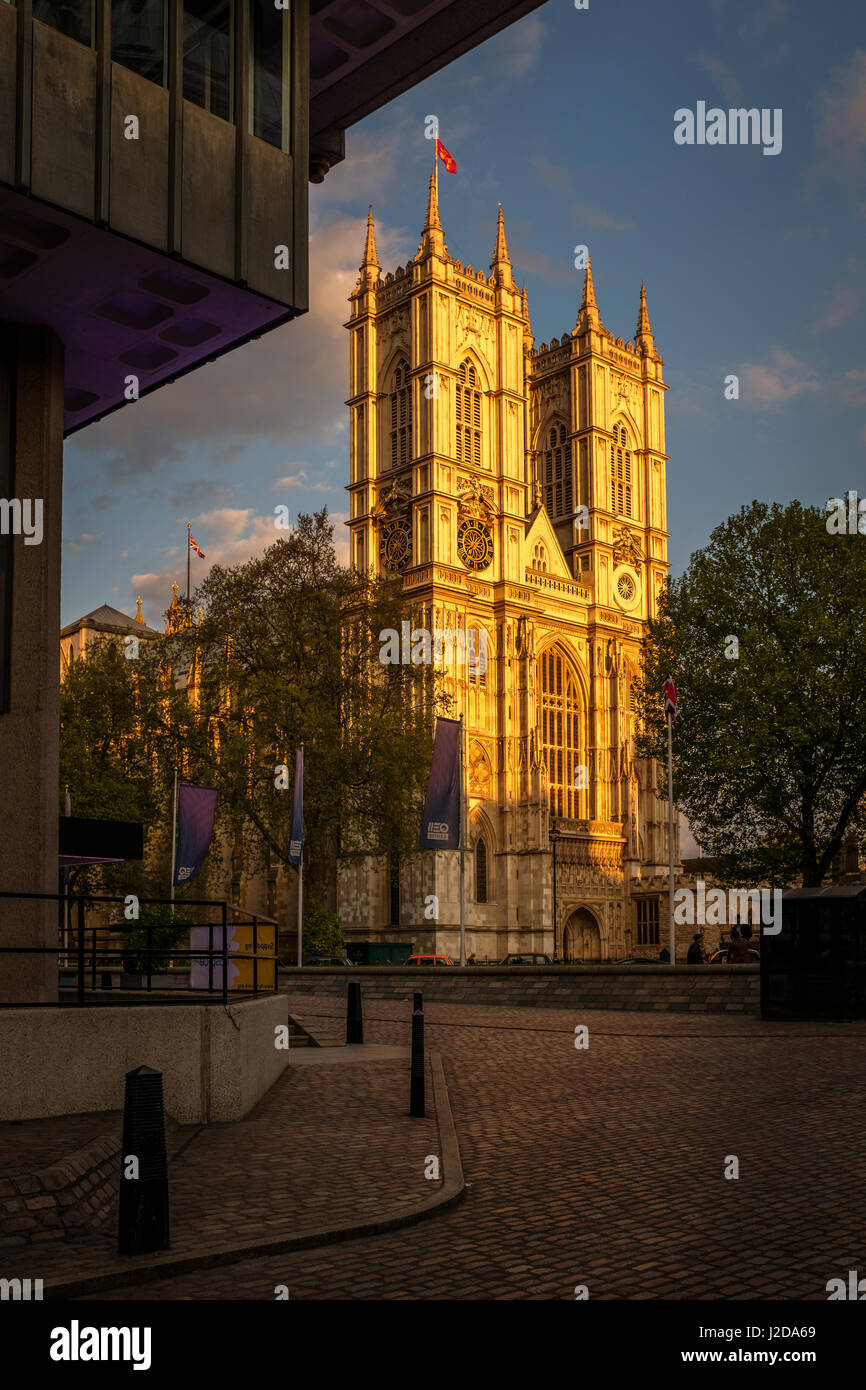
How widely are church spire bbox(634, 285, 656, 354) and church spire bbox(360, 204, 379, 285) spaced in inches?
781

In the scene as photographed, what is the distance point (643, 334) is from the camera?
293 ft

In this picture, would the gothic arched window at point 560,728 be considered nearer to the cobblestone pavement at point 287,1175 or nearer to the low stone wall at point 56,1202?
the cobblestone pavement at point 287,1175

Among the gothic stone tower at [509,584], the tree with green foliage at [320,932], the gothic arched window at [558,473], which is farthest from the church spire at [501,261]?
the tree with green foliage at [320,932]

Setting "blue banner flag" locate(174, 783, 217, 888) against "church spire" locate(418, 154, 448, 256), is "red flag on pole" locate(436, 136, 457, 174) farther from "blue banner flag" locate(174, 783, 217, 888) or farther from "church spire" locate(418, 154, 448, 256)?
"blue banner flag" locate(174, 783, 217, 888)

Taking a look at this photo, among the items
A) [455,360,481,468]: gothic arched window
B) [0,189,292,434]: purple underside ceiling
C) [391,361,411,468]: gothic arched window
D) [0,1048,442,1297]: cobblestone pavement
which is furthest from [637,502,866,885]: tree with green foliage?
[391,361,411,468]: gothic arched window

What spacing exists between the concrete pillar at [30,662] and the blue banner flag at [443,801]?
17235mm

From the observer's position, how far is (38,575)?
13.2 metres

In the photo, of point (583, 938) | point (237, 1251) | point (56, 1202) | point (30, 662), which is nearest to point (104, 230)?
point (30, 662)

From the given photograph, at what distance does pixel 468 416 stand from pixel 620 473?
46.6 feet

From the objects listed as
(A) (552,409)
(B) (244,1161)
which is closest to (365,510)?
(A) (552,409)

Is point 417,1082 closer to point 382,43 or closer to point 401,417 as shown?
point 382,43

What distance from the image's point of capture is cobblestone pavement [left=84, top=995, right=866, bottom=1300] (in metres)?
6.31

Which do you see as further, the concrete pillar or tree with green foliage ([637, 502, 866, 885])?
tree with green foliage ([637, 502, 866, 885])
